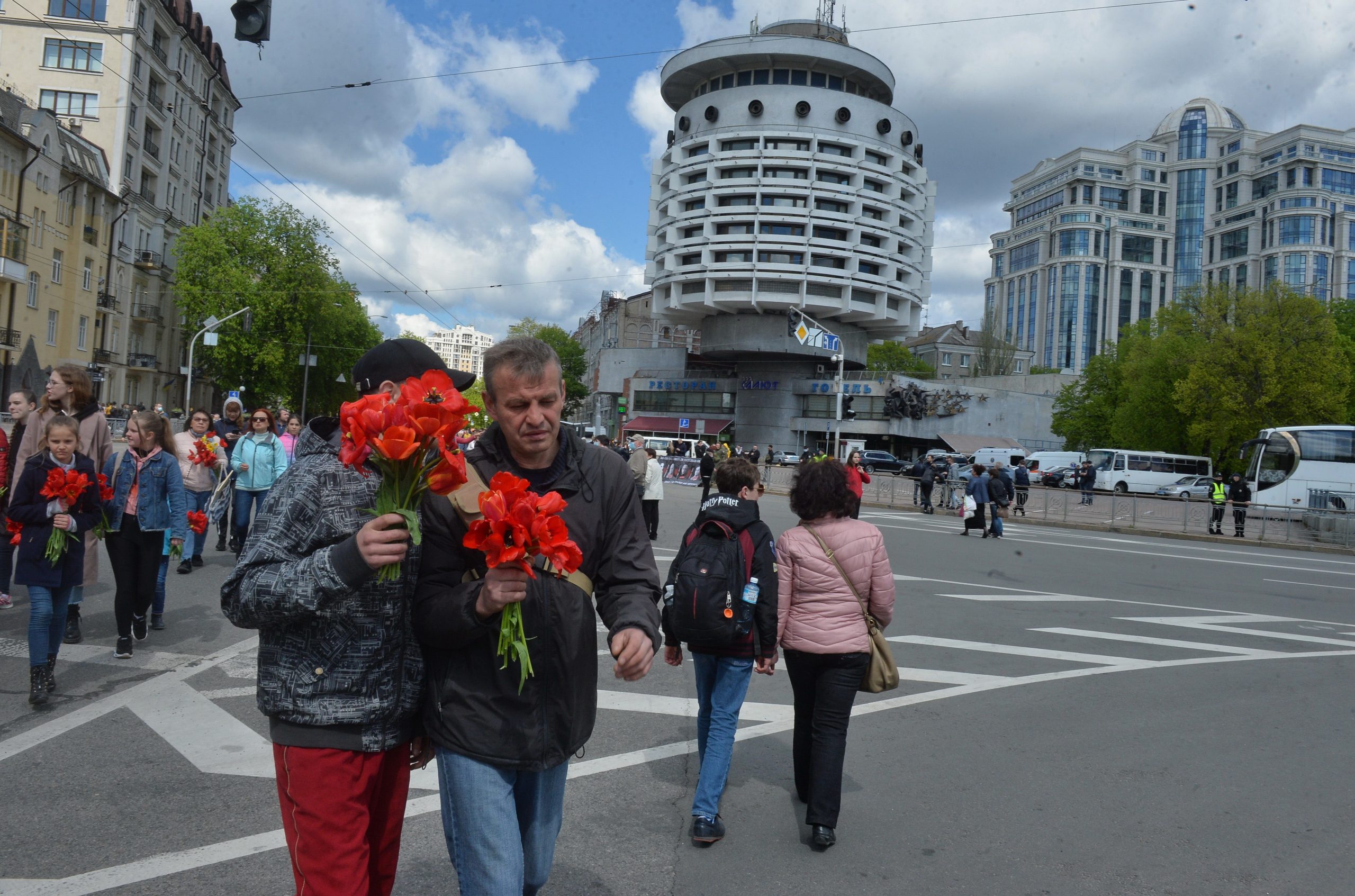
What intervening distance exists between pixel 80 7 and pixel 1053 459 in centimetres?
5760

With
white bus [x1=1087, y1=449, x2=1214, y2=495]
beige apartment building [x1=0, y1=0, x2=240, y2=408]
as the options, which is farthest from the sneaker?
→ white bus [x1=1087, y1=449, x2=1214, y2=495]

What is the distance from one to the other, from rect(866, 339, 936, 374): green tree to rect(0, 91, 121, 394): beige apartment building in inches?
3183

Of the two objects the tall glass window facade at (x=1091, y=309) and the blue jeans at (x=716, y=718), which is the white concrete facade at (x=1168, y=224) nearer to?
the tall glass window facade at (x=1091, y=309)

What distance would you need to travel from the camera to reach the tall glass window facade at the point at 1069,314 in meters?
131

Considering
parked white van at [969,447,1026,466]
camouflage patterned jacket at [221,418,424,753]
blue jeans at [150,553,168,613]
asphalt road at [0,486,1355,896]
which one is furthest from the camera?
parked white van at [969,447,1026,466]

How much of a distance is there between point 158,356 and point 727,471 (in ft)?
214

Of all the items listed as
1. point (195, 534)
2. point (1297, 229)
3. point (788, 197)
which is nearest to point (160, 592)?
point (195, 534)

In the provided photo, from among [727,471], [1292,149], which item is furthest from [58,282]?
[1292,149]

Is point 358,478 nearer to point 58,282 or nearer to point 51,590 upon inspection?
point 51,590

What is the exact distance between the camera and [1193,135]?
405 ft

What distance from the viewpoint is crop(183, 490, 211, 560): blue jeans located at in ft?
35.0

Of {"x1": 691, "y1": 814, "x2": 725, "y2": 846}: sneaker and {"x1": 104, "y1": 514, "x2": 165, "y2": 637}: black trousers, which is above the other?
{"x1": 104, "y1": 514, "x2": 165, "y2": 637}: black trousers

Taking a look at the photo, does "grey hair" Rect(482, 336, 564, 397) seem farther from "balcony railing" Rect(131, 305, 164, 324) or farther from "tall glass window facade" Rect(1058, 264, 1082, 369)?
"tall glass window facade" Rect(1058, 264, 1082, 369)

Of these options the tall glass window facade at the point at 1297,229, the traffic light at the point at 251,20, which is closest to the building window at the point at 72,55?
the traffic light at the point at 251,20
